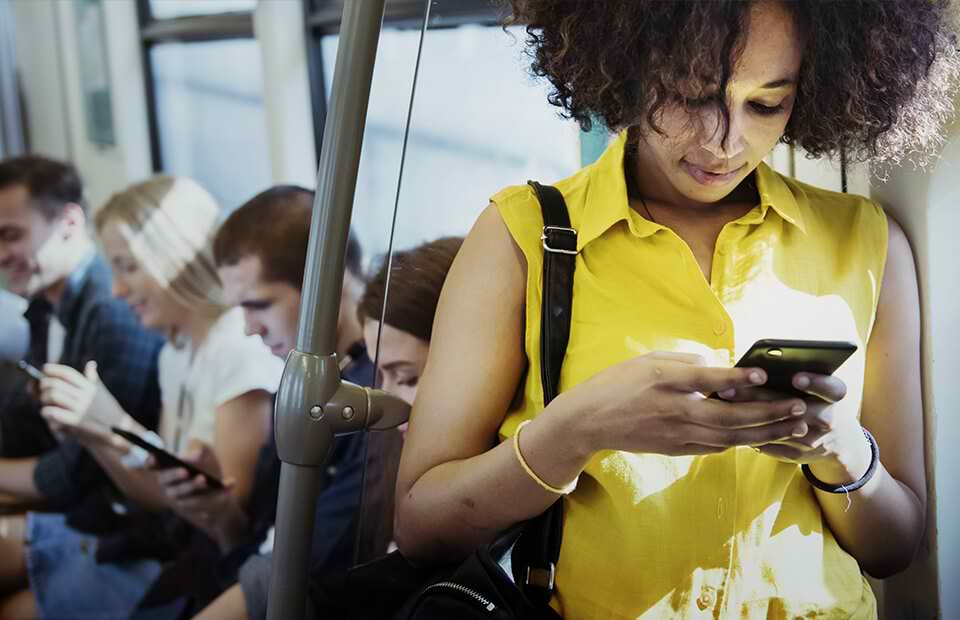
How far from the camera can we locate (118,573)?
2152 mm

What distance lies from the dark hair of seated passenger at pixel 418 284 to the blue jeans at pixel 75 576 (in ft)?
4.95

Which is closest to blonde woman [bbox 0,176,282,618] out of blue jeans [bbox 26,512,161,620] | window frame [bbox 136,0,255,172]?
blue jeans [bbox 26,512,161,620]

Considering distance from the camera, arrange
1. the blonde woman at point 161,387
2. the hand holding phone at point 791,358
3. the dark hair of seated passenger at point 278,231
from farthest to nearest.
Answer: the blonde woman at point 161,387, the dark hair of seated passenger at point 278,231, the hand holding phone at point 791,358

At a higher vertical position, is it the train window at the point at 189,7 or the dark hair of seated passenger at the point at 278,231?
the train window at the point at 189,7

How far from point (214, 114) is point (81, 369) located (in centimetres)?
91

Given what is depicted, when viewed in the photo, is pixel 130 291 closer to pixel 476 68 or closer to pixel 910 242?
pixel 476 68

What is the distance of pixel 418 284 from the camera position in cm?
83

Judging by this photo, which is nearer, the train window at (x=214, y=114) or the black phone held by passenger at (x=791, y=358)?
the black phone held by passenger at (x=791, y=358)

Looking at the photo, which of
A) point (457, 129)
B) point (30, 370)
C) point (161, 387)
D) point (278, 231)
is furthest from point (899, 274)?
point (30, 370)

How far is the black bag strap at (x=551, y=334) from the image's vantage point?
717 mm

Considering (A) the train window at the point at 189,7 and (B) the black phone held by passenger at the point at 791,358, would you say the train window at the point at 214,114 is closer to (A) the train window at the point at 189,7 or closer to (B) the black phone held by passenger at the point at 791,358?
(A) the train window at the point at 189,7

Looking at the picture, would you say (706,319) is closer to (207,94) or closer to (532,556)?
(532,556)

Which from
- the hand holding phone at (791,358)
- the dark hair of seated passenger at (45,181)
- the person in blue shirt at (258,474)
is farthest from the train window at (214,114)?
the hand holding phone at (791,358)

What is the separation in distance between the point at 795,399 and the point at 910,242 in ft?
0.55
